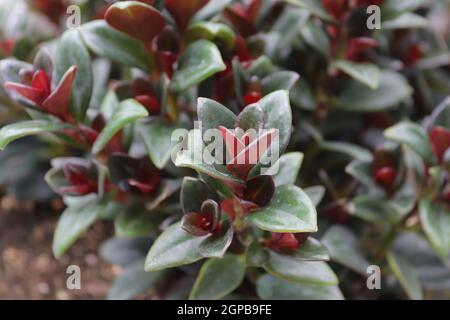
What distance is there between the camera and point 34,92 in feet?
3.84

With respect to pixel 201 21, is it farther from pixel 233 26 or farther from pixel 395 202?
pixel 395 202

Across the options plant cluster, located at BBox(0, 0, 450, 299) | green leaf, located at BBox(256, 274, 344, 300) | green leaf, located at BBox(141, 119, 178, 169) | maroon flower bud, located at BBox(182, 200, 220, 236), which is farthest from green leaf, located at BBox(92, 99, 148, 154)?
green leaf, located at BBox(256, 274, 344, 300)

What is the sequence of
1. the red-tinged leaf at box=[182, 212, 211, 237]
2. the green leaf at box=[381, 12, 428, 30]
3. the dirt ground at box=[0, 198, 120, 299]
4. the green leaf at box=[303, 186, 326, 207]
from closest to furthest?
the red-tinged leaf at box=[182, 212, 211, 237], the green leaf at box=[303, 186, 326, 207], the green leaf at box=[381, 12, 428, 30], the dirt ground at box=[0, 198, 120, 299]

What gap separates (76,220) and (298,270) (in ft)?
1.60

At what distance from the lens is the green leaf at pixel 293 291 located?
1.31 metres

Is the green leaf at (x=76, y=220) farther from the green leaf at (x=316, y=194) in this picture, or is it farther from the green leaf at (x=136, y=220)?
the green leaf at (x=316, y=194)

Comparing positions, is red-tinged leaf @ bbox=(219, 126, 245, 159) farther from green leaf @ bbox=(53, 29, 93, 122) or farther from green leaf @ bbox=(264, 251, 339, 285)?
green leaf @ bbox=(53, 29, 93, 122)

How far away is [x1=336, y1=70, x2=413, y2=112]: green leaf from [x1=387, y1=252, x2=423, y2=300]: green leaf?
38 centimetres

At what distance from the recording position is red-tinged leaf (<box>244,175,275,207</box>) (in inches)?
41.7

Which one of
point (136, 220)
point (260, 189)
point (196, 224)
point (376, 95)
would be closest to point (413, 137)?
point (376, 95)

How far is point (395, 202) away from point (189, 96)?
549mm

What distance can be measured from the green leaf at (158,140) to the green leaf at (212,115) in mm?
191

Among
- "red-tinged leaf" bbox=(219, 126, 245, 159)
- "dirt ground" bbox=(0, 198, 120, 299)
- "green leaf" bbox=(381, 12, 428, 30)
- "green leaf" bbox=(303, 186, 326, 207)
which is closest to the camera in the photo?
"red-tinged leaf" bbox=(219, 126, 245, 159)
